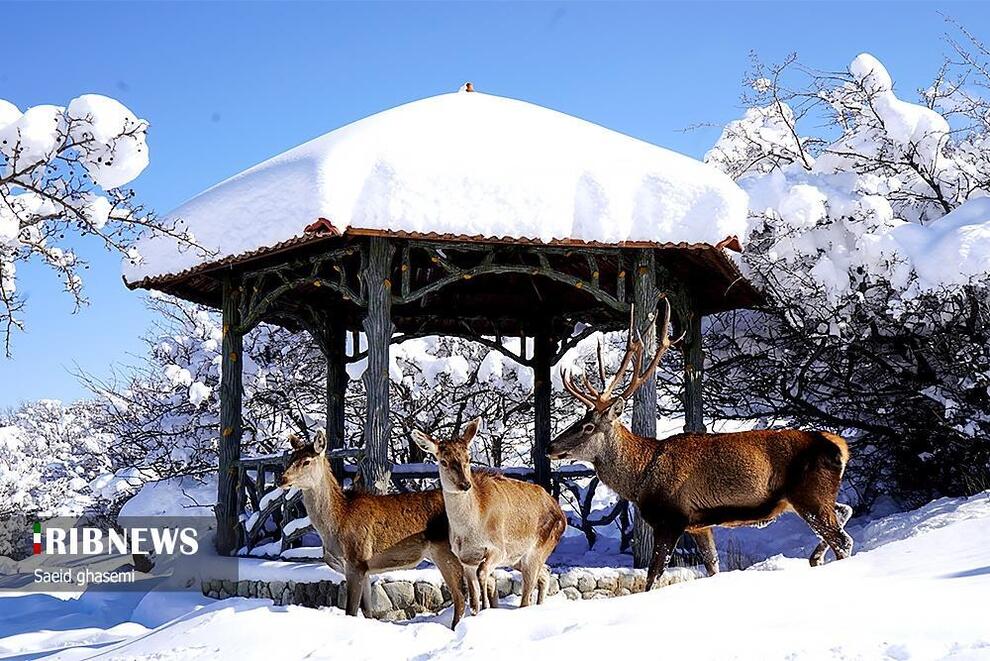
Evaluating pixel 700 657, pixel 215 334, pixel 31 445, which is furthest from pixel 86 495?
pixel 700 657

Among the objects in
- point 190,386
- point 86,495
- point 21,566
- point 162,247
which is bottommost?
point 21,566

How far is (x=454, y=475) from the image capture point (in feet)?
25.2

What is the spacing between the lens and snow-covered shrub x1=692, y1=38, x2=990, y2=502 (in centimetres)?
1191

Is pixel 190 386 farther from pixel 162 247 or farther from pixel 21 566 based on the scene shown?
pixel 21 566

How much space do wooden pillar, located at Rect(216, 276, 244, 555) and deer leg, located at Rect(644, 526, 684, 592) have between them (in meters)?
5.10

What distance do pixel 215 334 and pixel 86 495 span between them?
29.5 feet

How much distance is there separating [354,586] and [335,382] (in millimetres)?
6128

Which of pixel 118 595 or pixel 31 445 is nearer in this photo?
pixel 118 595

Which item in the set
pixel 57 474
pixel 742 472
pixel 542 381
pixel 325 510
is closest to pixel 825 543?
pixel 742 472

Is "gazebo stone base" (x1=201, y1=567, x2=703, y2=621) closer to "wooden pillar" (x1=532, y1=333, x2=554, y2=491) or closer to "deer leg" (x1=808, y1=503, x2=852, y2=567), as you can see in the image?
"deer leg" (x1=808, y1=503, x2=852, y2=567)

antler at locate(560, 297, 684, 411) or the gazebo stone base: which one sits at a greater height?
antler at locate(560, 297, 684, 411)

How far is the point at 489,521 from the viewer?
8086 millimetres

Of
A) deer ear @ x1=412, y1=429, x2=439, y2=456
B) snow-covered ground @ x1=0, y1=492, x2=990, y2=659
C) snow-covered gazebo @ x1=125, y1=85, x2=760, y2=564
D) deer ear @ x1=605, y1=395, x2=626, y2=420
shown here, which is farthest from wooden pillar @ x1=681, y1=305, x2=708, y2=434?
deer ear @ x1=412, y1=429, x2=439, y2=456

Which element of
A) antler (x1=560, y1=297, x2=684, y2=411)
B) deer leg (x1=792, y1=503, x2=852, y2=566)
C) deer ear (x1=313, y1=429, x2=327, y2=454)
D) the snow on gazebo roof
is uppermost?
the snow on gazebo roof
